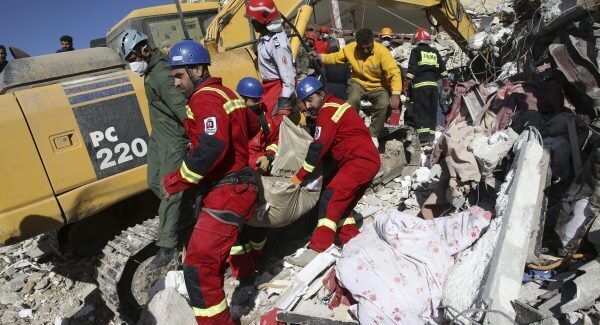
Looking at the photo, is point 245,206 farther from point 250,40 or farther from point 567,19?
point 567,19

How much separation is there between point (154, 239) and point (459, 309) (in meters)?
2.39

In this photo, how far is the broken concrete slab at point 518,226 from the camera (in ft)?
7.33

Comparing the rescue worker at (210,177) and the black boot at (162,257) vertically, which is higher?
the rescue worker at (210,177)

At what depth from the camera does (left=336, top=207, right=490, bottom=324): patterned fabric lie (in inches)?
106

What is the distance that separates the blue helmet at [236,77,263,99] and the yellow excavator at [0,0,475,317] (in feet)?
1.04

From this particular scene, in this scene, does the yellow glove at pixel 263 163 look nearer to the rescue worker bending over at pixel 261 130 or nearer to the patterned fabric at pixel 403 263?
the rescue worker bending over at pixel 261 130

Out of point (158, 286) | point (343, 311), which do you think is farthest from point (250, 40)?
point (343, 311)

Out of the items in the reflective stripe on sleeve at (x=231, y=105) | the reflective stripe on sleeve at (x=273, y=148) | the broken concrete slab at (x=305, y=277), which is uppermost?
the reflective stripe on sleeve at (x=231, y=105)

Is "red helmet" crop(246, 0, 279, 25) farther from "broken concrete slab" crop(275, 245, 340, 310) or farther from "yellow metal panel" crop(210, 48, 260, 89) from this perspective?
"broken concrete slab" crop(275, 245, 340, 310)

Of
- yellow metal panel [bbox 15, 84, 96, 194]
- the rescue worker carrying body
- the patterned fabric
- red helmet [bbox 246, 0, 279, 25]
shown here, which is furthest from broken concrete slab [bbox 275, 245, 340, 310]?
the rescue worker carrying body

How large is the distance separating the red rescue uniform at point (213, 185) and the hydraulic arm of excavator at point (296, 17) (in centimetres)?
205

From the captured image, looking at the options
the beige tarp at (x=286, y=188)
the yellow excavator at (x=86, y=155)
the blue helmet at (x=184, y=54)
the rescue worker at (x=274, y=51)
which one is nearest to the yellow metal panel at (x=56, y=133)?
the yellow excavator at (x=86, y=155)

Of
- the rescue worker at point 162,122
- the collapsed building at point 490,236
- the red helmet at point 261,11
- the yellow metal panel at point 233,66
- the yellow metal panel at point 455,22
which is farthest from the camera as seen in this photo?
the yellow metal panel at point 455,22

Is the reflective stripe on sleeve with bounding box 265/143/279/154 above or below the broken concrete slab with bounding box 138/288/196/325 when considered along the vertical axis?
above
